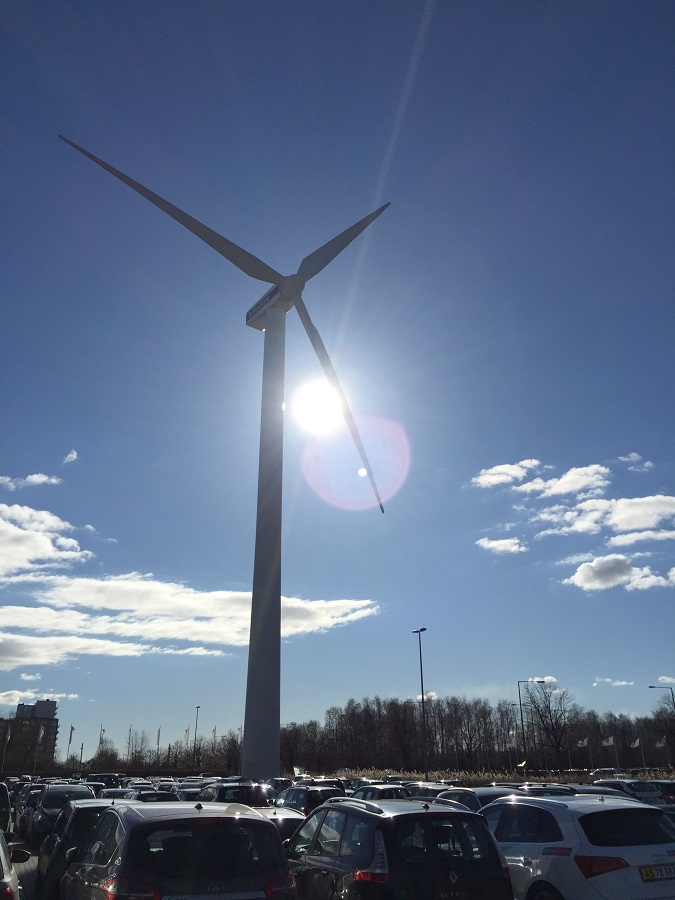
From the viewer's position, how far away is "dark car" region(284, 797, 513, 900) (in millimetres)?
6914

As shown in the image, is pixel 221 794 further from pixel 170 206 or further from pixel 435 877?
pixel 170 206

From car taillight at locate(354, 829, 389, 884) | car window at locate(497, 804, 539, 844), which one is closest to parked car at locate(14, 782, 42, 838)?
car window at locate(497, 804, 539, 844)

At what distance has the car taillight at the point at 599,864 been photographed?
7.64 m

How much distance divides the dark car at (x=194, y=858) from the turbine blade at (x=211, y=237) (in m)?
35.8

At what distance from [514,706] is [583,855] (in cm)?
13026

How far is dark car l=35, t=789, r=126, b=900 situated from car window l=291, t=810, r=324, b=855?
294 cm

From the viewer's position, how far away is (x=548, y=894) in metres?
8.28

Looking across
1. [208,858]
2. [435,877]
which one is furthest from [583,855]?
[208,858]

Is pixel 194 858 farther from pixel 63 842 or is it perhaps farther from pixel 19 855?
pixel 63 842

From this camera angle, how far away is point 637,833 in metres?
7.95

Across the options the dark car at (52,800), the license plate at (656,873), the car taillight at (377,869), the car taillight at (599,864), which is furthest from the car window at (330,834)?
the dark car at (52,800)

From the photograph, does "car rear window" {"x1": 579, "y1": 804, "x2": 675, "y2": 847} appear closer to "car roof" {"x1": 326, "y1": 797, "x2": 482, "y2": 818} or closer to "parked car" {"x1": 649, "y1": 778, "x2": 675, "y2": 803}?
"car roof" {"x1": 326, "y1": 797, "x2": 482, "y2": 818}

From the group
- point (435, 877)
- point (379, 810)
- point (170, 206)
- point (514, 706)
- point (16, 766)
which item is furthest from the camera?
point (514, 706)

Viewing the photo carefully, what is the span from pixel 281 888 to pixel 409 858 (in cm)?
148
